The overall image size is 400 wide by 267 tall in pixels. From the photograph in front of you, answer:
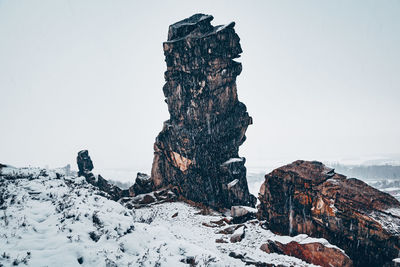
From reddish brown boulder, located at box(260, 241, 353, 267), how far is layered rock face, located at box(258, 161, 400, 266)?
68.1 inches

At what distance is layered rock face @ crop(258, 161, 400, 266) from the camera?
1511 centimetres

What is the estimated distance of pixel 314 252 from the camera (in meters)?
16.0

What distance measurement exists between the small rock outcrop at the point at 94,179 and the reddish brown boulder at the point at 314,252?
3175cm

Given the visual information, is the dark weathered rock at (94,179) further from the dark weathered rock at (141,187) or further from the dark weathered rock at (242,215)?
the dark weathered rock at (242,215)

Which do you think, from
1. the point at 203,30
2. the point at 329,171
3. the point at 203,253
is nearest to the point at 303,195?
the point at 329,171

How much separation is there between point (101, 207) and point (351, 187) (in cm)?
2057

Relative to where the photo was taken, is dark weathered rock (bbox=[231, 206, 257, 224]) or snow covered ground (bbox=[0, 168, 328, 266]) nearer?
snow covered ground (bbox=[0, 168, 328, 266])

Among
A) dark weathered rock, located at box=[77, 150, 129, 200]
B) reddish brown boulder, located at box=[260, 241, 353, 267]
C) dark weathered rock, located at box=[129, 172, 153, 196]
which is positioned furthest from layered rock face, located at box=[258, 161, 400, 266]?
dark weathered rock, located at box=[77, 150, 129, 200]

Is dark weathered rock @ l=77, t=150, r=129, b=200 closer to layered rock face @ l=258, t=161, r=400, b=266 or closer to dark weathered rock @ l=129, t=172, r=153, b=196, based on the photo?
dark weathered rock @ l=129, t=172, r=153, b=196

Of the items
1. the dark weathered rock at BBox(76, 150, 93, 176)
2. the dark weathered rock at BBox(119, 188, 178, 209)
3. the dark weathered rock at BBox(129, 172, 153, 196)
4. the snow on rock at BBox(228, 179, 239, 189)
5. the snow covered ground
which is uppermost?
the snow covered ground

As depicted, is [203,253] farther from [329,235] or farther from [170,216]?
[170,216]

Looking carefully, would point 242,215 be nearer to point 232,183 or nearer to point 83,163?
point 232,183

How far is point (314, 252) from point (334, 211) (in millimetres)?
3892

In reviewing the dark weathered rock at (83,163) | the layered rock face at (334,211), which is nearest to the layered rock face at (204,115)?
the layered rock face at (334,211)
